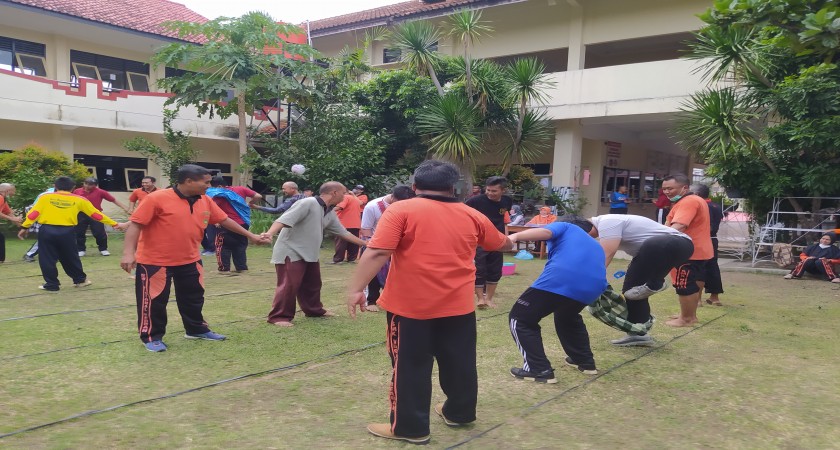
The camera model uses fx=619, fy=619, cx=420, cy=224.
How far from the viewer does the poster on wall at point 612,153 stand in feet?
61.7

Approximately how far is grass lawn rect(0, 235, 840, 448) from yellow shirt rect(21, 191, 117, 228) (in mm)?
1163

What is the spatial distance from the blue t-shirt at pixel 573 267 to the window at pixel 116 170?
17718 mm

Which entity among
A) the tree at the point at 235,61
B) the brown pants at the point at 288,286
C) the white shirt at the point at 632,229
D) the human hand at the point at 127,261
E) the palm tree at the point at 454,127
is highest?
the tree at the point at 235,61

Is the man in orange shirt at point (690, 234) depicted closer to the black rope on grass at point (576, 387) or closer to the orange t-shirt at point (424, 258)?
the black rope on grass at point (576, 387)

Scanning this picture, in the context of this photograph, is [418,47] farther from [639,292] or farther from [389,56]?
Answer: [639,292]

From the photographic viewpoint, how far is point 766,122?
40.8 ft

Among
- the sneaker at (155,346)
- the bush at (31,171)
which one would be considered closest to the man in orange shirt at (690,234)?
the sneaker at (155,346)

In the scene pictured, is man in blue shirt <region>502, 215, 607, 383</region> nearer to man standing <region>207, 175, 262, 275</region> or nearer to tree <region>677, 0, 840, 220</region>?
man standing <region>207, 175, 262, 275</region>

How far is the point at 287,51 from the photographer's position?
1667 cm

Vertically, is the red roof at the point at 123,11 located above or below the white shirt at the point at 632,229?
above

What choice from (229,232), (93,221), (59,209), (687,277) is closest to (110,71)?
(93,221)

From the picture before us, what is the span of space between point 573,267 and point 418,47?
12101mm

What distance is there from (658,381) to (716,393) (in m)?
0.42

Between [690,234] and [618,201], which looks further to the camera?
[618,201]
